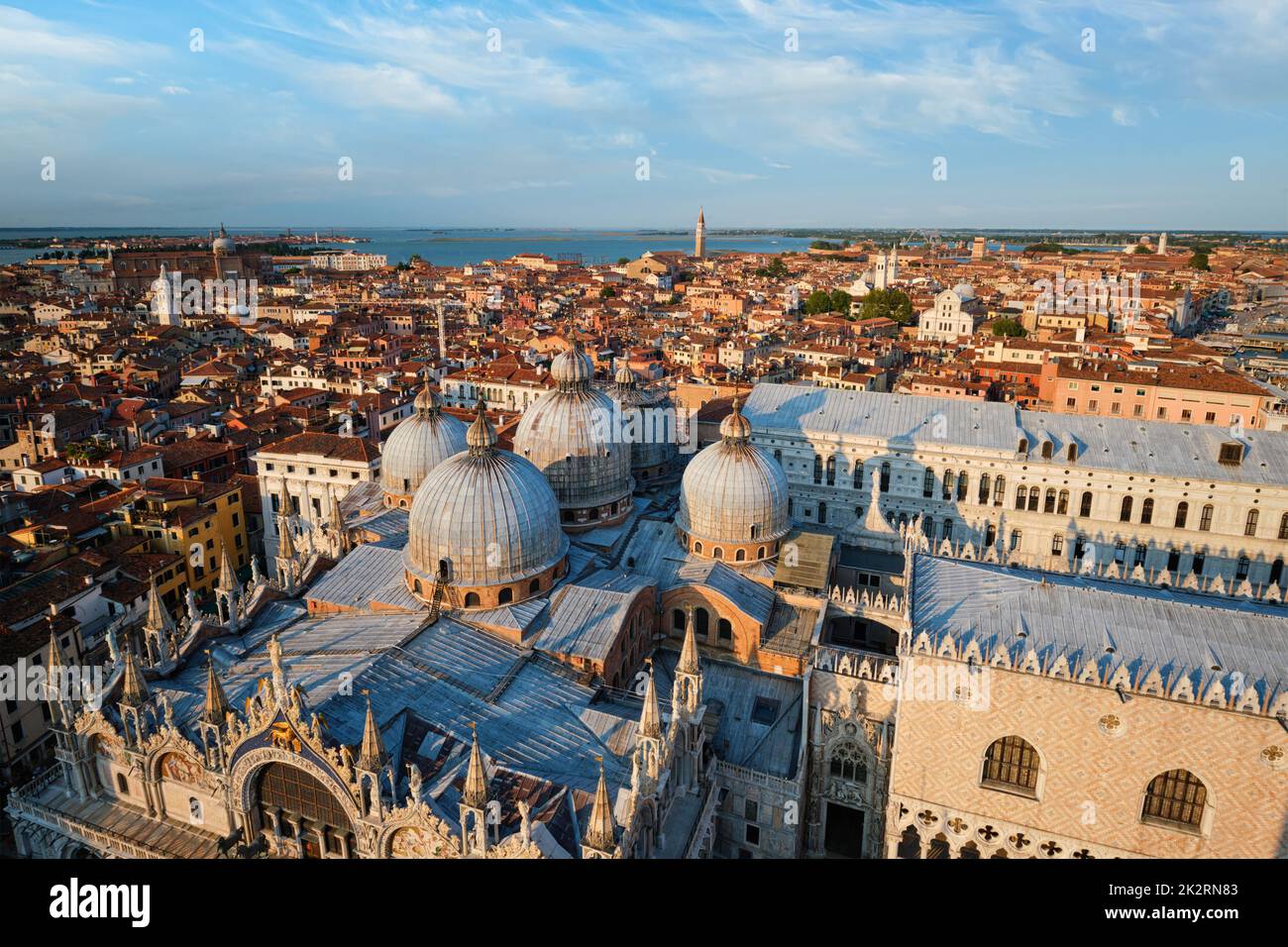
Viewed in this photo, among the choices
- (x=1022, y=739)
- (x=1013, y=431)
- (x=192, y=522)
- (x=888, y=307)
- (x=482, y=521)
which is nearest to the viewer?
(x=1022, y=739)

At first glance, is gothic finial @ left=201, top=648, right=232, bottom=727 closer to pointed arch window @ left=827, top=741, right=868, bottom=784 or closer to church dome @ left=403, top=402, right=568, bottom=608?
church dome @ left=403, top=402, right=568, bottom=608

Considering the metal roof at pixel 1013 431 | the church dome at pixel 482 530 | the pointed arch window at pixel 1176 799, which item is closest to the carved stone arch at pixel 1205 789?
the pointed arch window at pixel 1176 799

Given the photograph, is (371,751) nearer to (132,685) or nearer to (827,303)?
(132,685)

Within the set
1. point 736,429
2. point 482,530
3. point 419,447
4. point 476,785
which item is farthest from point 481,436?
point 476,785

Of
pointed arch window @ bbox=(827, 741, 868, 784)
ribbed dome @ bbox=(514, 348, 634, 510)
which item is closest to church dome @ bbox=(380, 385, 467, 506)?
ribbed dome @ bbox=(514, 348, 634, 510)

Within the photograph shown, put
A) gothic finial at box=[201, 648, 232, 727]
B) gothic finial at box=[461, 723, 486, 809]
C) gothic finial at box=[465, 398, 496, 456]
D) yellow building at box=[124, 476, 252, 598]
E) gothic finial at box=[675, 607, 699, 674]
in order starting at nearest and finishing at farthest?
gothic finial at box=[461, 723, 486, 809] < gothic finial at box=[201, 648, 232, 727] < gothic finial at box=[675, 607, 699, 674] < gothic finial at box=[465, 398, 496, 456] < yellow building at box=[124, 476, 252, 598]

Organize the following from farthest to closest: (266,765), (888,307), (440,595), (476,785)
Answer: (888,307)
(440,595)
(266,765)
(476,785)

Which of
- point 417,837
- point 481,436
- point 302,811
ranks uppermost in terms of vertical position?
point 481,436
